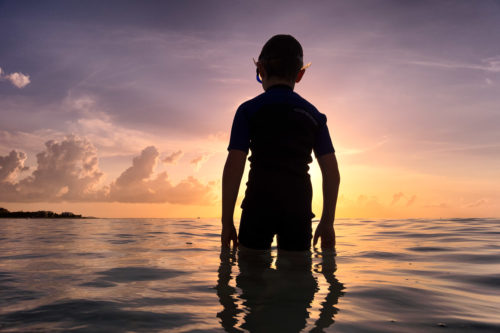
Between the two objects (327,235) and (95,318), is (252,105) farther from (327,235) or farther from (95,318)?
(95,318)

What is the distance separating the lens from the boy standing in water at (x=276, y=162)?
3123 mm

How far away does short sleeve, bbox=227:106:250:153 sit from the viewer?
3.24m

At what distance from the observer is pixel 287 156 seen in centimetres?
314

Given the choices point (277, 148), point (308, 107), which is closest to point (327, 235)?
point (277, 148)

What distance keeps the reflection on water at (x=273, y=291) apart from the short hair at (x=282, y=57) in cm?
184

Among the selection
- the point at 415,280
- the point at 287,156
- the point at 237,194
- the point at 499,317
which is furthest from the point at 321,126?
the point at 499,317

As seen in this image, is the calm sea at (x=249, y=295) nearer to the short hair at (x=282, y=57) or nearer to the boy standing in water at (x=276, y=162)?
the boy standing in water at (x=276, y=162)

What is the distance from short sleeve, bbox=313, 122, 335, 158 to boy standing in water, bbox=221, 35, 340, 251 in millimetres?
71

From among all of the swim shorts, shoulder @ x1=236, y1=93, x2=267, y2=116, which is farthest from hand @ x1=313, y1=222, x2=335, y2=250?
shoulder @ x1=236, y1=93, x2=267, y2=116

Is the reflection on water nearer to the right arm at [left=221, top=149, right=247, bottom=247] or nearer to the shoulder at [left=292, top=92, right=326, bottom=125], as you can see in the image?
the right arm at [left=221, top=149, right=247, bottom=247]

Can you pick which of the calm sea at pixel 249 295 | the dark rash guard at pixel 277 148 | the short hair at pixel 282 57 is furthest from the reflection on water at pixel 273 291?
the short hair at pixel 282 57

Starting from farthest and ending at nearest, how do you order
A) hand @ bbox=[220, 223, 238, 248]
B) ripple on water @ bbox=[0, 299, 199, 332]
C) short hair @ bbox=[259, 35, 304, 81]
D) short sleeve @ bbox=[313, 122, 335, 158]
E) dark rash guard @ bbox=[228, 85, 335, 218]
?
1. short sleeve @ bbox=[313, 122, 335, 158]
2. short hair @ bbox=[259, 35, 304, 81]
3. hand @ bbox=[220, 223, 238, 248]
4. dark rash guard @ bbox=[228, 85, 335, 218]
5. ripple on water @ bbox=[0, 299, 199, 332]

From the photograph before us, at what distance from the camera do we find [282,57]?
3359 mm

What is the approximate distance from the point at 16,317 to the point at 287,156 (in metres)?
2.29
